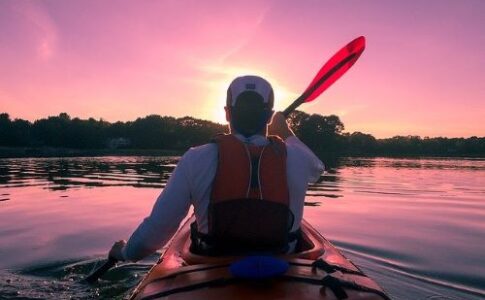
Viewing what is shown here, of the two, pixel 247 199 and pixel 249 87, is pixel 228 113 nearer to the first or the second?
pixel 249 87

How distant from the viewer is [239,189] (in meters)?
2.98

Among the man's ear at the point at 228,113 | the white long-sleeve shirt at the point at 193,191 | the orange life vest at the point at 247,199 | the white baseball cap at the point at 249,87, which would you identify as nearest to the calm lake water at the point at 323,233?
the white long-sleeve shirt at the point at 193,191

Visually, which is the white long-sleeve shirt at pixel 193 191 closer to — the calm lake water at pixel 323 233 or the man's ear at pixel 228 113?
the man's ear at pixel 228 113

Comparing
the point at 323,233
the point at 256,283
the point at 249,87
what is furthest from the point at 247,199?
the point at 323,233

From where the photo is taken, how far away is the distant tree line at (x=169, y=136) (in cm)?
7756

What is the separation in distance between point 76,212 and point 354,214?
6660 mm

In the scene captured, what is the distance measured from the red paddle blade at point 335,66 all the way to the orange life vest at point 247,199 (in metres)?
3.49

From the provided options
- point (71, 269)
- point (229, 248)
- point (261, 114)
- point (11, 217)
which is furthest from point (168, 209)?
point (11, 217)

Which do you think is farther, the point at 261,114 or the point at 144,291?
the point at 261,114

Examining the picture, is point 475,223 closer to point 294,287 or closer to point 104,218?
point 104,218

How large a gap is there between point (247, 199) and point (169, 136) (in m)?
85.3

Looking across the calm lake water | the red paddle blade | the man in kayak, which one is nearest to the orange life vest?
the man in kayak

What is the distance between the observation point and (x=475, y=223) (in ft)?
32.4

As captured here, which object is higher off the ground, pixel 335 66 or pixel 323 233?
pixel 335 66
